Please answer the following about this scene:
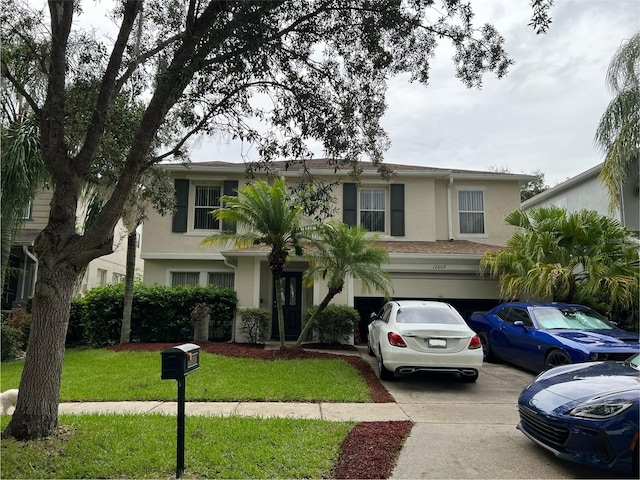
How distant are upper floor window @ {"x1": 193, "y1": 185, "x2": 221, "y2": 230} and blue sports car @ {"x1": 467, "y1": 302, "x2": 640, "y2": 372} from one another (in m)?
9.64

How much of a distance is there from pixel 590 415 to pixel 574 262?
8353mm

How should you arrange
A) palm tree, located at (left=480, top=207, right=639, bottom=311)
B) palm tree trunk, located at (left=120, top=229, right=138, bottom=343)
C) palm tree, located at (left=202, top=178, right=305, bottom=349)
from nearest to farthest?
palm tree, located at (left=480, top=207, right=639, bottom=311), palm tree, located at (left=202, top=178, right=305, bottom=349), palm tree trunk, located at (left=120, top=229, right=138, bottom=343)

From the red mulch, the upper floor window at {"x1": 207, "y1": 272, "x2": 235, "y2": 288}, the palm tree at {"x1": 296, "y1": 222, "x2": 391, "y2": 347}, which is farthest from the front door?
the red mulch

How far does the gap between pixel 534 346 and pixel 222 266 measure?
10553mm

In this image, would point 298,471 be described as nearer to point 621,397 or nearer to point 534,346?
point 621,397

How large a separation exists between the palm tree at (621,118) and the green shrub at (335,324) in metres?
8.00

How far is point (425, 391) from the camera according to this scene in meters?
7.92

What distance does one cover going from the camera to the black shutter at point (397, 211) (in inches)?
626

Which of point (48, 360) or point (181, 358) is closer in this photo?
point (181, 358)

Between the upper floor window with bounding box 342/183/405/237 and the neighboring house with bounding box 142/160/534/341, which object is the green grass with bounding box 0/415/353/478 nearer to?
the neighboring house with bounding box 142/160/534/341

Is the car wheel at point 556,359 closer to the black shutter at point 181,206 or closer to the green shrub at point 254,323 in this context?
the green shrub at point 254,323

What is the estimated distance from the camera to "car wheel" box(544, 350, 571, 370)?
7.86m

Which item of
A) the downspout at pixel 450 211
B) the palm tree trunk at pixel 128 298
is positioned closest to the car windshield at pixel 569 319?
the downspout at pixel 450 211

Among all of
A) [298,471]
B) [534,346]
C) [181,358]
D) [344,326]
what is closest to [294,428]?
[298,471]
